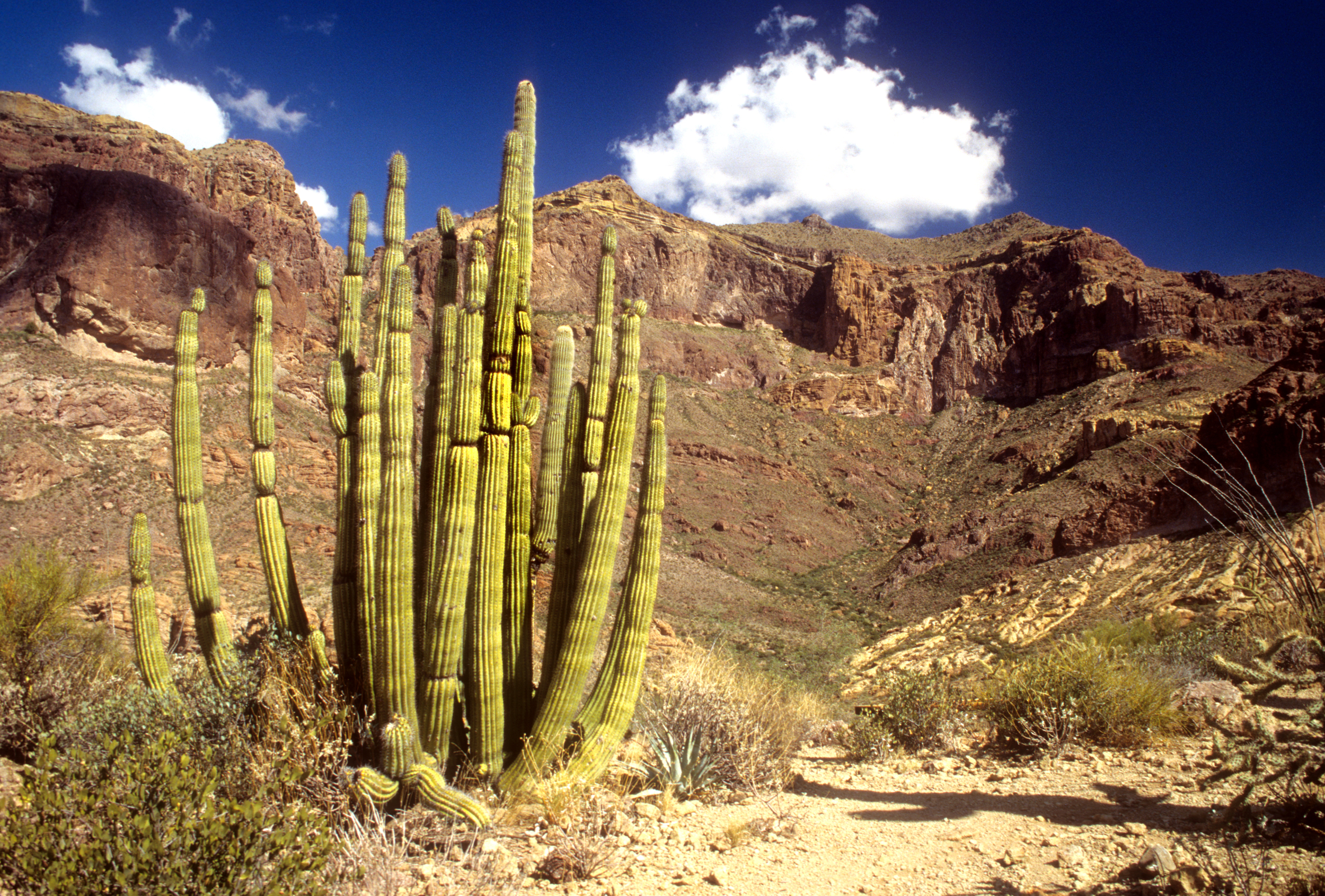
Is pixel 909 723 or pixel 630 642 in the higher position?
pixel 630 642

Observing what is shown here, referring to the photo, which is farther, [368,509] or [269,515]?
[269,515]

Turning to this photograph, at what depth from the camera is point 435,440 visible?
655 centimetres

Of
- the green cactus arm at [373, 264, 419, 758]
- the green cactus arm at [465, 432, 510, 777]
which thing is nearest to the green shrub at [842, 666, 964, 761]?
the green cactus arm at [465, 432, 510, 777]

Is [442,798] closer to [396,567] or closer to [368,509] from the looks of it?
[396,567]

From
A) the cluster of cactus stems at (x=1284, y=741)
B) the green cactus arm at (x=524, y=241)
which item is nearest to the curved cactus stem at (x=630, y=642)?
the green cactus arm at (x=524, y=241)

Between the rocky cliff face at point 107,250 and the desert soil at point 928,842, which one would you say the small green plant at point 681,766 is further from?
the rocky cliff face at point 107,250

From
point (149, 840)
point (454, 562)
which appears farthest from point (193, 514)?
point (149, 840)

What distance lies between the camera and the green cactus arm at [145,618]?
745 centimetres

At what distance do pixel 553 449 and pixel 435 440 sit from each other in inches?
57.3

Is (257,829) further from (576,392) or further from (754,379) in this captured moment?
(754,379)

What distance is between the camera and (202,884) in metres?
3.13

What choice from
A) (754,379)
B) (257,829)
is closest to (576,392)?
(257,829)

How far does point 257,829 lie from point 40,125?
2261 inches

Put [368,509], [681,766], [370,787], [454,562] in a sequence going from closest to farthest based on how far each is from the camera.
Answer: [370,787]
[454,562]
[368,509]
[681,766]
